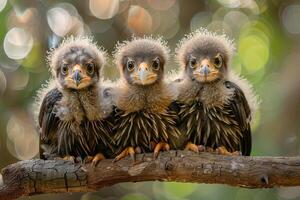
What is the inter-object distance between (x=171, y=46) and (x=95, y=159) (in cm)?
369

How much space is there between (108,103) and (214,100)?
1.99ft

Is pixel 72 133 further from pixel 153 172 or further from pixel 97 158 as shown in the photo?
pixel 153 172

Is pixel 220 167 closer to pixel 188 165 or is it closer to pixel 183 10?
pixel 188 165

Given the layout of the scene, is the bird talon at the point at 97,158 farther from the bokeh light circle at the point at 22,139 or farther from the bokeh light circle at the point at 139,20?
the bokeh light circle at the point at 139,20

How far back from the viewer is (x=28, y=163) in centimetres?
367

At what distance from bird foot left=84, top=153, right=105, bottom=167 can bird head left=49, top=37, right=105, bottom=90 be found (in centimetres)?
40

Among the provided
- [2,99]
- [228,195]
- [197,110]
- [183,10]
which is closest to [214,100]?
[197,110]

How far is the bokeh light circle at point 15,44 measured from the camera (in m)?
6.82

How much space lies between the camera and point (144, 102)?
388cm

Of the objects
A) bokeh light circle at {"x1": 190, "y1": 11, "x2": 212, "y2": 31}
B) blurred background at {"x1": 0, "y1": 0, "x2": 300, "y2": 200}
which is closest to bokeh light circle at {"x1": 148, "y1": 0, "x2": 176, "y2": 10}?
blurred background at {"x1": 0, "y1": 0, "x2": 300, "y2": 200}

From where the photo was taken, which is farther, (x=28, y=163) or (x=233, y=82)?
(x=233, y=82)

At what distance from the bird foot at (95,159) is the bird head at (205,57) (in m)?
0.72

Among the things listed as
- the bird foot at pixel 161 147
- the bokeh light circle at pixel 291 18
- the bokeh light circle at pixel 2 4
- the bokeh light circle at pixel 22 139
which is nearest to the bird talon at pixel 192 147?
the bird foot at pixel 161 147

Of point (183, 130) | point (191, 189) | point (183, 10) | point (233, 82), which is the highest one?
point (183, 10)
